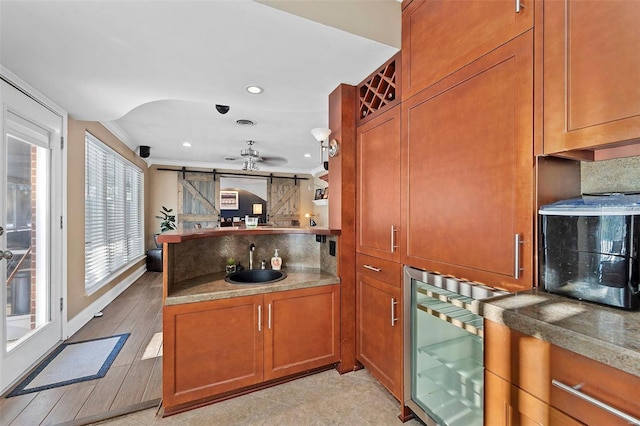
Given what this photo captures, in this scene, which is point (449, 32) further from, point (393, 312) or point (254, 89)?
point (393, 312)

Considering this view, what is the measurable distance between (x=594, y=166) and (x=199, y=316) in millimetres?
2251

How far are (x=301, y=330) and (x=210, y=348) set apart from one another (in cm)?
66

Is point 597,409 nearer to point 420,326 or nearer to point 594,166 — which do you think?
point 594,166

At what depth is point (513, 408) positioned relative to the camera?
898mm

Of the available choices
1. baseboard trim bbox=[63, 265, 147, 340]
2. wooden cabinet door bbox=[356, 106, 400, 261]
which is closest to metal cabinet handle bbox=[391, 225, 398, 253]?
wooden cabinet door bbox=[356, 106, 400, 261]

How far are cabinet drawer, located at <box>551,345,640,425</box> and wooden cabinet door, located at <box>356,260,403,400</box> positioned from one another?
1089mm

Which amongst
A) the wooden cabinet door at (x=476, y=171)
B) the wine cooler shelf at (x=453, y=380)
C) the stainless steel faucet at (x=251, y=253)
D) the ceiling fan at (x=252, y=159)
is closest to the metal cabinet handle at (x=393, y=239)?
the wooden cabinet door at (x=476, y=171)

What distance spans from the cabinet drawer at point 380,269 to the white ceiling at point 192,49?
140 centimetres

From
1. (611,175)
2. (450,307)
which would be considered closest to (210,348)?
(450,307)

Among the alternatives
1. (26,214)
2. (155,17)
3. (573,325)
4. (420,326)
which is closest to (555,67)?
(573,325)

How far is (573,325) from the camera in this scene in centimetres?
79

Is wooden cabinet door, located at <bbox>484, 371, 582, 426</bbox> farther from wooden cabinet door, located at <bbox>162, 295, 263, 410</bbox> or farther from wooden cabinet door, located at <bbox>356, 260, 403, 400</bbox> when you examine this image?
wooden cabinet door, located at <bbox>162, 295, 263, 410</bbox>

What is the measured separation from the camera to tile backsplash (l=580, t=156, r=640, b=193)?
1098mm

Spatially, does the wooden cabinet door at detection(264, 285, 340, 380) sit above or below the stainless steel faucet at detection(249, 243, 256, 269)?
below
